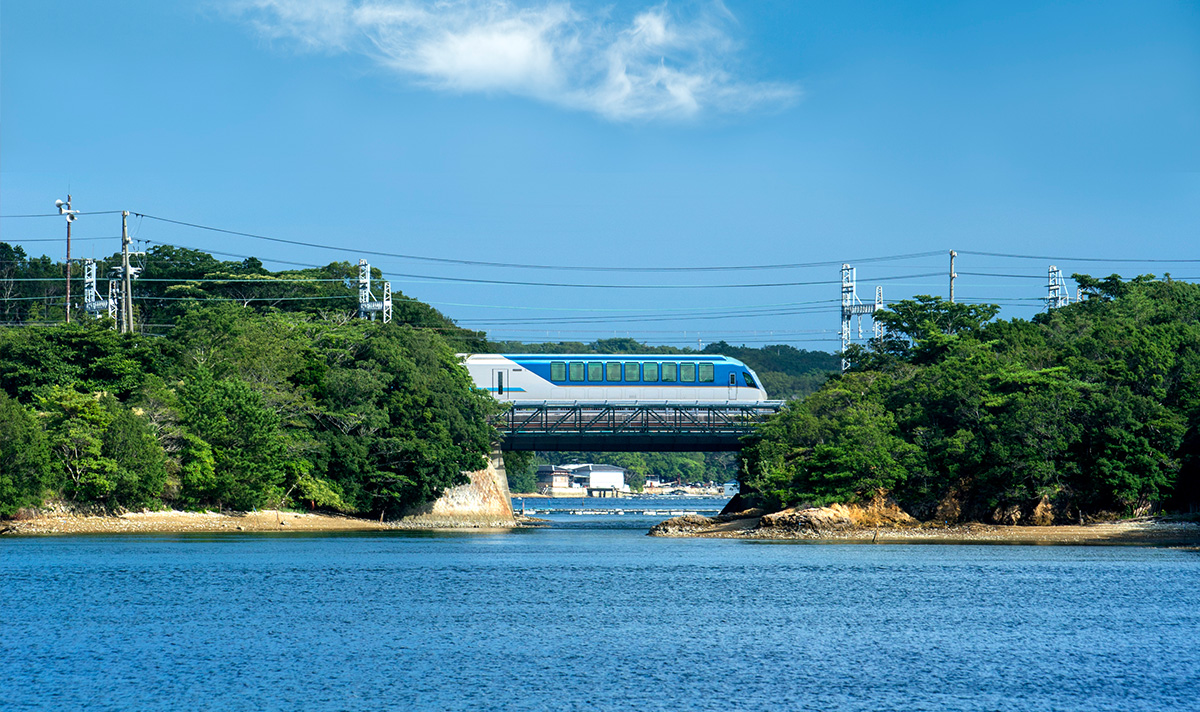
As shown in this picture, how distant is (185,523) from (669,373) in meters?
29.0

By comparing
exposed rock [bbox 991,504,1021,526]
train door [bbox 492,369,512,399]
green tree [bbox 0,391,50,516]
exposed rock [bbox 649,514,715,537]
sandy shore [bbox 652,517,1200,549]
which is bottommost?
exposed rock [bbox 649,514,715,537]

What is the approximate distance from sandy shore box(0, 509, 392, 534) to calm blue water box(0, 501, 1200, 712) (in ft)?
17.2

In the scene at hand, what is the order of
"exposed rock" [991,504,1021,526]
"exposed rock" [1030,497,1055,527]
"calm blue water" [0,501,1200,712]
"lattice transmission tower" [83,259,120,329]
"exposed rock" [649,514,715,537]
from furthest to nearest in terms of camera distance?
"lattice transmission tower" [83,259,120,329]
"exposed rock" [649,514,715,537]
"exposed rock" [991,504,1021,526]
"exposed rock" [1030,497,1055,527]
"calm blue water" [0,501,1200,712]

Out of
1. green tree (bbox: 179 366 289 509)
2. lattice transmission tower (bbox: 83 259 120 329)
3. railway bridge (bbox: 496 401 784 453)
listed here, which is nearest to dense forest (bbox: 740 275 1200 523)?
railway bridge (bbox: 496 401 784 453)

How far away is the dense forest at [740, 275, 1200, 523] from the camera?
47344 millimetres

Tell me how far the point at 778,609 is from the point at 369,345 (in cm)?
3709

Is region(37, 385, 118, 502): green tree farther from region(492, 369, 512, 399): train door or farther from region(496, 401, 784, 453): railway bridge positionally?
region(492, 369, 512, 399): train door

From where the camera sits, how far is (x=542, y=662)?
21188 mm

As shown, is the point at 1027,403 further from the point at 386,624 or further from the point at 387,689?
the point at 387,689

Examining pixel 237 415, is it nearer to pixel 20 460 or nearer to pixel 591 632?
pixel 20 460

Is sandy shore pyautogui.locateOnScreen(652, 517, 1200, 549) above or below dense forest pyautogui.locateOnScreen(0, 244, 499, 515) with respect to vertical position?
below

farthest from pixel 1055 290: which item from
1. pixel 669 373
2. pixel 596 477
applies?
pixel 596 477

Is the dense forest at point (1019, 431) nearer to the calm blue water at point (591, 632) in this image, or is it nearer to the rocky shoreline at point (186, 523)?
the calm blue water at point (591, 632)

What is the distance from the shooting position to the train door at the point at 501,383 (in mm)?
68562
